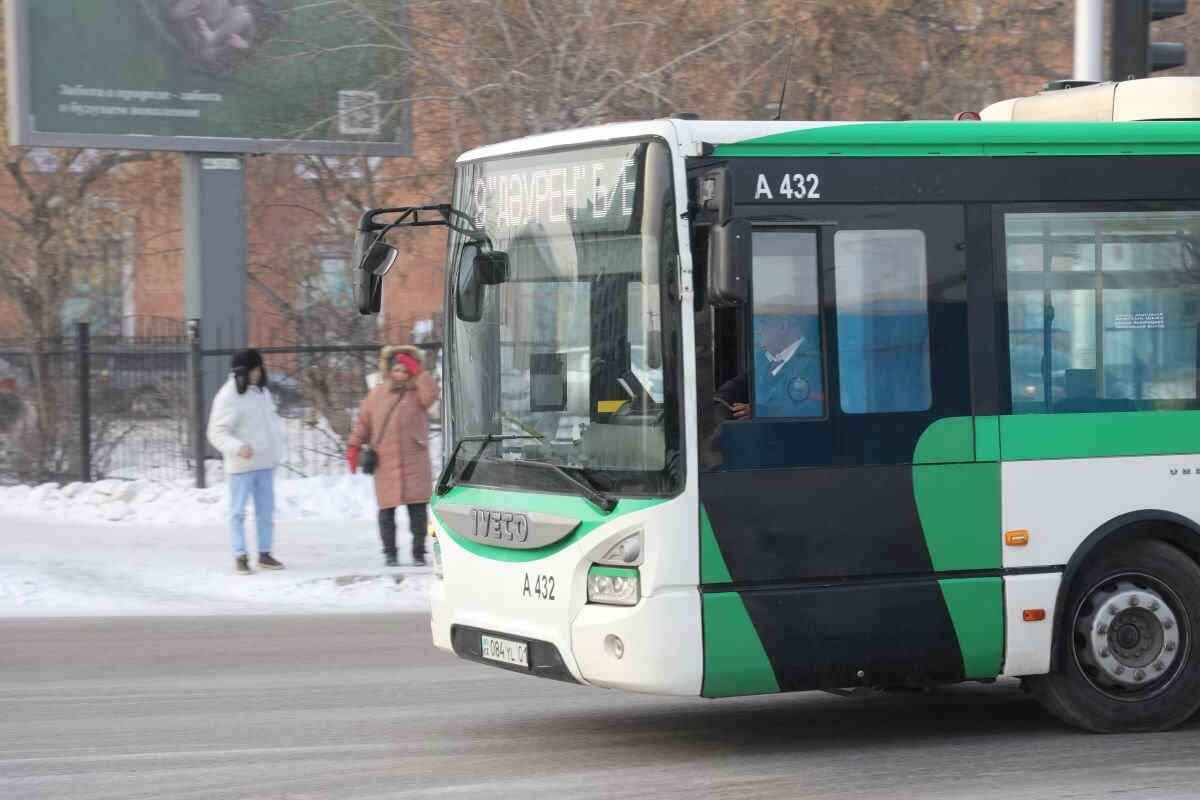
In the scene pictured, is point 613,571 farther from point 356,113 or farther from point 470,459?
point 356,113

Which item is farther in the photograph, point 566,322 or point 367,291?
point 367,291

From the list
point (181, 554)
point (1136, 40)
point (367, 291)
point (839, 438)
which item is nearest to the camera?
point (839, 438)

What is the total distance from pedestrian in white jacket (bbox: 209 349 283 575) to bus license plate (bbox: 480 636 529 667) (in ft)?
21.9

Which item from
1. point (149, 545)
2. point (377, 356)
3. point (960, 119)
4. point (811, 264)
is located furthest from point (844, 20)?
point (811, 264)

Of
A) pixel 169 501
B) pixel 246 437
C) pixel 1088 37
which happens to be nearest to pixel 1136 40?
pixel 1088 37

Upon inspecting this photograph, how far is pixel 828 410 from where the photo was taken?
711 cm

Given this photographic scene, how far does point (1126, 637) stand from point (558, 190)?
10.6 ft

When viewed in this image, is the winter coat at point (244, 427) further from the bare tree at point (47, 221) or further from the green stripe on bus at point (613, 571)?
the bare tree at point (47, 221)

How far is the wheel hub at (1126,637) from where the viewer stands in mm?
7488

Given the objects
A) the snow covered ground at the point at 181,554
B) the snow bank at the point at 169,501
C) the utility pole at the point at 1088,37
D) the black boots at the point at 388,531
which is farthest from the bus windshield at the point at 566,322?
the snow bank at the point at 169,501

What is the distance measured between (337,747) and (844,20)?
1267 centimetres

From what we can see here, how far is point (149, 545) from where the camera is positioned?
15859 millimetres

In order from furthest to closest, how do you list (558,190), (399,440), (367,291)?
(399,440), (367,291), (558,190)

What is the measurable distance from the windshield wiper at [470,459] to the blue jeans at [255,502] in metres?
6.23
